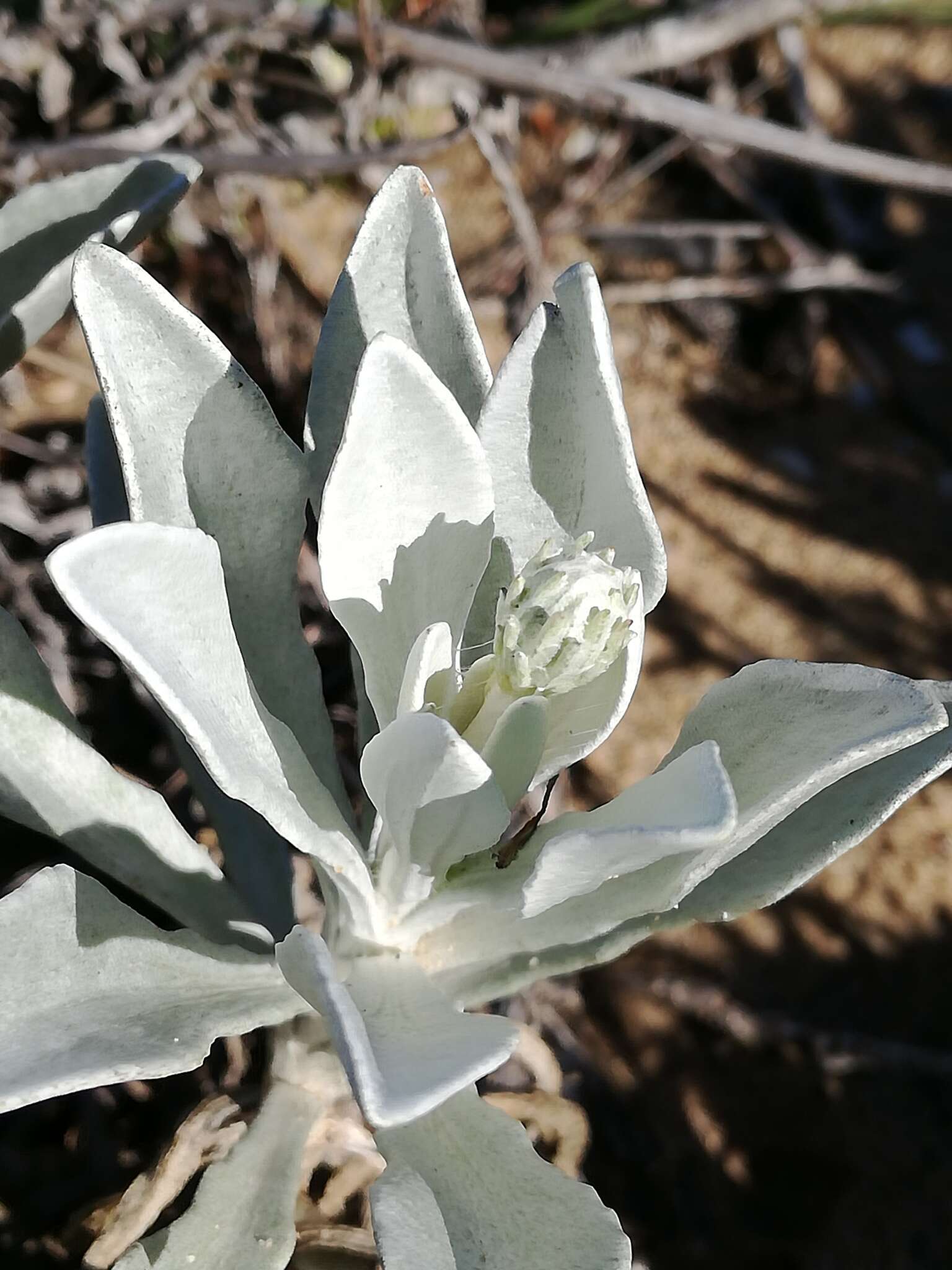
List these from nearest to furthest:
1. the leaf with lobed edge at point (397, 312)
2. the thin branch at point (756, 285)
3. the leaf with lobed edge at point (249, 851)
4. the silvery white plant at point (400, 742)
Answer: the silvery white plant at point (400, 742) → the leaf with lobed edge at point (397, 312) → the leaf with lobed edge at point (249, 851) → the thin branch at point (756, 285)

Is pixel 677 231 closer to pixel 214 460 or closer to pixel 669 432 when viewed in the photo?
pixel 669 432

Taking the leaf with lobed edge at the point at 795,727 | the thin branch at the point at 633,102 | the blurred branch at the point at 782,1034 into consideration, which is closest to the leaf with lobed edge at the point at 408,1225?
the leaf with lobed edge at the point at 795,727

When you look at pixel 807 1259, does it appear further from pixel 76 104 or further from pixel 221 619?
pixel 76 104

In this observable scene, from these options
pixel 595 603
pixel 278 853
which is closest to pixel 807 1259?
pixel 278 853

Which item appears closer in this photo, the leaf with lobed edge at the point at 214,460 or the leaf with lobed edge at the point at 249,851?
the leaf with lobed edge at the point at 214,460

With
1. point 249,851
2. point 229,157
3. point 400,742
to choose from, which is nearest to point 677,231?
point 229,157

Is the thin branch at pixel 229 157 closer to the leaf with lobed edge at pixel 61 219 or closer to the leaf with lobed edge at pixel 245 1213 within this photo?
the leaf with lobed edge at pixel 61 219

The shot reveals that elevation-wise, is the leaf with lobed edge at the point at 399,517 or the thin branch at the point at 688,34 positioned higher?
the thin branch at the point at 688,34
